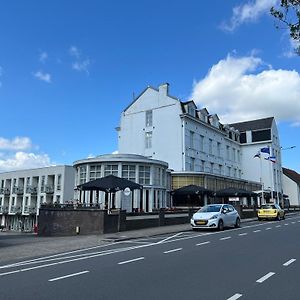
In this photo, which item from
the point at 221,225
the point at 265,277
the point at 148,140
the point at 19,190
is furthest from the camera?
the point at 19,190

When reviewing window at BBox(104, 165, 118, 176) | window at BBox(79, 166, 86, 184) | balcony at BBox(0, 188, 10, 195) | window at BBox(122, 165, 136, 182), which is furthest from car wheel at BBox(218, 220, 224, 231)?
balcony at BBox(0, 188, 10, 195)

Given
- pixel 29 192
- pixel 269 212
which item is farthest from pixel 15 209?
pixel 269 212

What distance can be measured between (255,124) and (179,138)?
3000 centimetres

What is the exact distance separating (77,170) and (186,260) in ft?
94.4

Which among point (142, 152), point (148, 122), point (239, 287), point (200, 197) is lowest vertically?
point (239, 287)

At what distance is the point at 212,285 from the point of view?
7.55m

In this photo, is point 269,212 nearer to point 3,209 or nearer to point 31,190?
point 31,190

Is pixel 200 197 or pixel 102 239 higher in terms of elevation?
pixel 200 197

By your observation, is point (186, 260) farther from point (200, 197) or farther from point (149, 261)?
point (200, 197)

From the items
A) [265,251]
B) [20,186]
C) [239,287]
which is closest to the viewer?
[239,287]

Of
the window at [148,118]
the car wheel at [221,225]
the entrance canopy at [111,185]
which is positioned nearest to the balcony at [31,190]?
the window at [148,118]

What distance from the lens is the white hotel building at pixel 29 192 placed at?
59812 mm

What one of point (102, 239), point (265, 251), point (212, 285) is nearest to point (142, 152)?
point (102, 239)

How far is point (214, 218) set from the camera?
22.0 m
